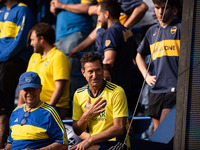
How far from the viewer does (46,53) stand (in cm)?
490

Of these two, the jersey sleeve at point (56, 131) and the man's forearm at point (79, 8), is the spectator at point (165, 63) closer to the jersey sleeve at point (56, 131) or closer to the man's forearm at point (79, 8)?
the jersey sleeve at point (56, 131)

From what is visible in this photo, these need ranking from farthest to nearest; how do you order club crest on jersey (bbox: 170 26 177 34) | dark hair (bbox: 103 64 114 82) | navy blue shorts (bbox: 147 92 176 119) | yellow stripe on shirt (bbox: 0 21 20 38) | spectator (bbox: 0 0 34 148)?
yellow stripe on shirt (bbox: 0 21 20 38)
spectator (bbox: 0 0 34 148)
dark hair (bbox: 103 64 114 82)
club crest on jersey (bbox: 170 26 177 34)
navy blue shorts (bbox: 147 92 176 119)

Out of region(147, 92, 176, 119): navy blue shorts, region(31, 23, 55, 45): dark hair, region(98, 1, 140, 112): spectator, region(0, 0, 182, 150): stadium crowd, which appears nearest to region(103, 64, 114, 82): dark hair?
region(0, 0, 182, 150): stadium crowd

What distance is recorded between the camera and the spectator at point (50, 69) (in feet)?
15.1

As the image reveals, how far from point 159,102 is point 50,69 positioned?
5.06ft

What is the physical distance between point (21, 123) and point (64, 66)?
1327mm

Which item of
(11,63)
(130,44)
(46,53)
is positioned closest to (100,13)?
(130,44)

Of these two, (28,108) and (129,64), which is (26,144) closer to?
(28,108)

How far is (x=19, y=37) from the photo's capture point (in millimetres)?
5145

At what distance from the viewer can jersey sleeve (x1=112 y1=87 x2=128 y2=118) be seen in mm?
3546

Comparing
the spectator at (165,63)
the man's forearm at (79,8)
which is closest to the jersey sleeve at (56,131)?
the spectator at (165,63)

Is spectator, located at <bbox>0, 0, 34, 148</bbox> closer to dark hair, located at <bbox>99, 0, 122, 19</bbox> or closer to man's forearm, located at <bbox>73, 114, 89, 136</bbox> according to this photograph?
dark hair, located at <bbox>99, 0, 122, 19</bbox>

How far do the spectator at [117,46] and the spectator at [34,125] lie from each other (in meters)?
1.14

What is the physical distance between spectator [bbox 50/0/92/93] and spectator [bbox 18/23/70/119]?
0.82m
